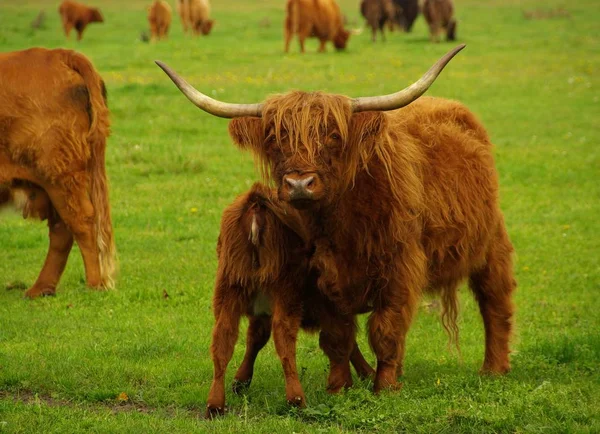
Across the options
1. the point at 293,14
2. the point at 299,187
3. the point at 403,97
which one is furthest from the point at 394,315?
the point at 293,14

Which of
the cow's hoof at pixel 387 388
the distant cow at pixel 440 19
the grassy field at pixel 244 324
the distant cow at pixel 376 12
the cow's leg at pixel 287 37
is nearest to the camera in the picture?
the grassy field at pixel 244 324

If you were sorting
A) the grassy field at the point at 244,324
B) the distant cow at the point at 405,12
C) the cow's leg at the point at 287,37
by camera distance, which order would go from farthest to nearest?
the distant cow at the point at 405,12, the cow's leg at the point at 287,37, the grassy field at the point at 244,324

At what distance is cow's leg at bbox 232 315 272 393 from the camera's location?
635 cm

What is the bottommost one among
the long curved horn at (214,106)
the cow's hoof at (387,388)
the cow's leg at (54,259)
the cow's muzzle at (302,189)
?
the cow's leg at (54,259)

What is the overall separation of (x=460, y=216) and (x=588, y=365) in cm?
149

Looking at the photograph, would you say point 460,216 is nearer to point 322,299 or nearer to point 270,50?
point 322,299

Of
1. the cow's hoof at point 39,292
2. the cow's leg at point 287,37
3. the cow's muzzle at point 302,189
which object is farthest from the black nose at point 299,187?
the cow's leg at point 287,37

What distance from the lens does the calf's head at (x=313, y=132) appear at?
551 cm

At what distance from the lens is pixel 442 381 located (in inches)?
247

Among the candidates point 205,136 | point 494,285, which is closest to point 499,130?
point 205,136

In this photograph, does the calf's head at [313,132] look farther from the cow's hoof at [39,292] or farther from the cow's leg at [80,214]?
the cow's hoof at [39,292]

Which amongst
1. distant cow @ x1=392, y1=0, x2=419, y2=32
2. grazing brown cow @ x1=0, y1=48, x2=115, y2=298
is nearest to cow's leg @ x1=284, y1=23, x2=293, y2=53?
distant cow @ x1=392, y1=0, x2=419, y2=32

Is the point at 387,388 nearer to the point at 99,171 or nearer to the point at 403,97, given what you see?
the point at 403,97

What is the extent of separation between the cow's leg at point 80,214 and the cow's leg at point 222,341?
354 cm
